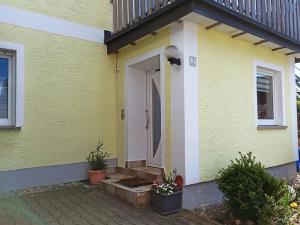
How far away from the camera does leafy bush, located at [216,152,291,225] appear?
437cm

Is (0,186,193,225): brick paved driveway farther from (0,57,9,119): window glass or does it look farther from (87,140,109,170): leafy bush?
(0,57,9,119): window glass

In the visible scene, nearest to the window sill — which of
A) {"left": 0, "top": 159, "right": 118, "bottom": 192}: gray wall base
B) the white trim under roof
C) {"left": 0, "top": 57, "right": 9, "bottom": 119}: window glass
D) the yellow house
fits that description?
the yellow house

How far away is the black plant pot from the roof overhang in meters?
2.92

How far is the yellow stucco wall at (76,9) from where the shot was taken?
5.93 m

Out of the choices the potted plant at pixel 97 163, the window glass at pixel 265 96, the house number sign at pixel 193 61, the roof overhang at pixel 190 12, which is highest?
the roof overhang at pixel 190 12

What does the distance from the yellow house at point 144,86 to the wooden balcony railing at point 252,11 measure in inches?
1.2

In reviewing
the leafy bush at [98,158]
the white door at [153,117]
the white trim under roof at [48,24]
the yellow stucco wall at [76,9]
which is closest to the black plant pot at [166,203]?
the white door at [153,117]

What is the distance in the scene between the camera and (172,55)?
5.13 m

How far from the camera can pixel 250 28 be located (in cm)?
591

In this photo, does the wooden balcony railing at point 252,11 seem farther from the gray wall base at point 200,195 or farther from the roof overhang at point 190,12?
the gray wall base at point 200,195

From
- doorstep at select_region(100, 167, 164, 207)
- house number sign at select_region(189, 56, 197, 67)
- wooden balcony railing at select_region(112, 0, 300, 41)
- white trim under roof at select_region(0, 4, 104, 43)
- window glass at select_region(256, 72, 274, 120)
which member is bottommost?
doorstep at select_region(100, 167, 164, 207)

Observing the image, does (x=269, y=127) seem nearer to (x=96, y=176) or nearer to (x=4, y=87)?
(x=96, y=176)

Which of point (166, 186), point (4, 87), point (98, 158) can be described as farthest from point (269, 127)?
point (4, 87)

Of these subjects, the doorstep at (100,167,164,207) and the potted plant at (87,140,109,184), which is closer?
the doorstep at (100,167,164,207)
